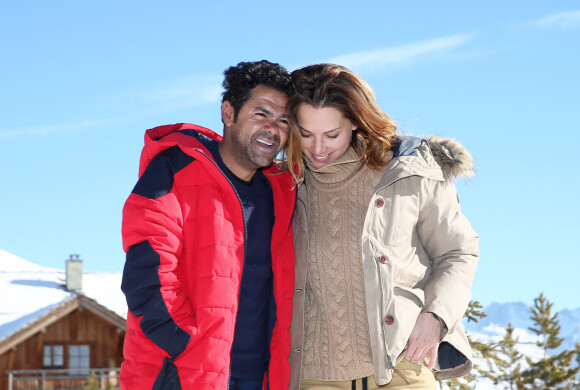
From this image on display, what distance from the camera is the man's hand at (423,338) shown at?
4.30 metres

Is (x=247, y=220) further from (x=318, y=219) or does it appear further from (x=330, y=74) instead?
(x=330, y=74)

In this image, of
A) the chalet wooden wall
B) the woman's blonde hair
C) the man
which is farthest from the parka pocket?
the chalet wooden wall

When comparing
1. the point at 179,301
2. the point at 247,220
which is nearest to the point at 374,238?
the point at 247,220

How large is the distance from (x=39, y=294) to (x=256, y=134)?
82.0ft

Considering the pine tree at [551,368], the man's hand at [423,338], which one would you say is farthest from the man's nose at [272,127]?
the pine tree at [551,368]

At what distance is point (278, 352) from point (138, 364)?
0.75 metres

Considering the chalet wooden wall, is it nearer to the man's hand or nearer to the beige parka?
the beige parka

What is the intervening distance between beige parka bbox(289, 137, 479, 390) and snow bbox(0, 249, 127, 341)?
2142 cm

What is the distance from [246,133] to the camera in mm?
4629

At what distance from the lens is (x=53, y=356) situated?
26.3 m

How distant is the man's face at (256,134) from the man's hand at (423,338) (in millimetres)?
1188

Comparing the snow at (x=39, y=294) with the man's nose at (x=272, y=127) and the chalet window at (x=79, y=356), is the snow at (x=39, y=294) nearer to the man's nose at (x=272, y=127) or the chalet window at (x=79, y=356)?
the chalet window at (x=79, y=356)

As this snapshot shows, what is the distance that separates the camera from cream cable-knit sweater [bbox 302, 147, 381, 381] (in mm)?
4332

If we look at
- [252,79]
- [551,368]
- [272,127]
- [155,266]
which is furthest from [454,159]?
[551,368]
